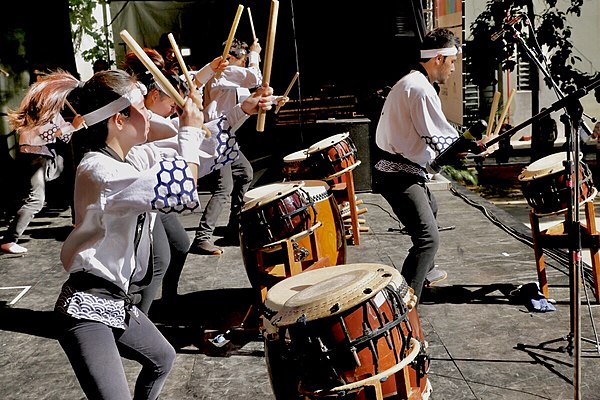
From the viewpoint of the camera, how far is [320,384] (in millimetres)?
2426

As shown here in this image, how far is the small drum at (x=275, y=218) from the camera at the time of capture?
4.02 metres

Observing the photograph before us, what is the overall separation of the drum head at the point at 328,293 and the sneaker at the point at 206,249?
321 cm

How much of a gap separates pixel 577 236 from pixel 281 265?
6.38 feet

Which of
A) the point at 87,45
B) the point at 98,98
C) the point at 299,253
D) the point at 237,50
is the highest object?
the point at 87,45

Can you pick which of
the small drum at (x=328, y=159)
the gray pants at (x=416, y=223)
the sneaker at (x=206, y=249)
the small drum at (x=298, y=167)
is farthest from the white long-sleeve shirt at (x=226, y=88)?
the gray pants at (x=416, y=223)

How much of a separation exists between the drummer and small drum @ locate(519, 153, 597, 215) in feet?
2.45

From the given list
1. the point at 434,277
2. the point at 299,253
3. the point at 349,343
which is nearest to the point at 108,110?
the point at 349,343

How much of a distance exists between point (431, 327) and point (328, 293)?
1.91m

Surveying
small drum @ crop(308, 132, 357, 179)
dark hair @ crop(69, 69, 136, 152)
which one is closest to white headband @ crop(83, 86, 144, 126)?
dark hair @ crop(69, 69, 136, 152)

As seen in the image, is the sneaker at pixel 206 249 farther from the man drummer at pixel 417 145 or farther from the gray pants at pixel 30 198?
the man drummer at pixel 417 145

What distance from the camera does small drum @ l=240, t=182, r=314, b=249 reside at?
4020 millimetres

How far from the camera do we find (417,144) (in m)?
4.12

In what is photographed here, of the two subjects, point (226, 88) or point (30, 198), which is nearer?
point (226, 88)

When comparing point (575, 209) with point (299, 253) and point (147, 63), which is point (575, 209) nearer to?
point (299, 253)
